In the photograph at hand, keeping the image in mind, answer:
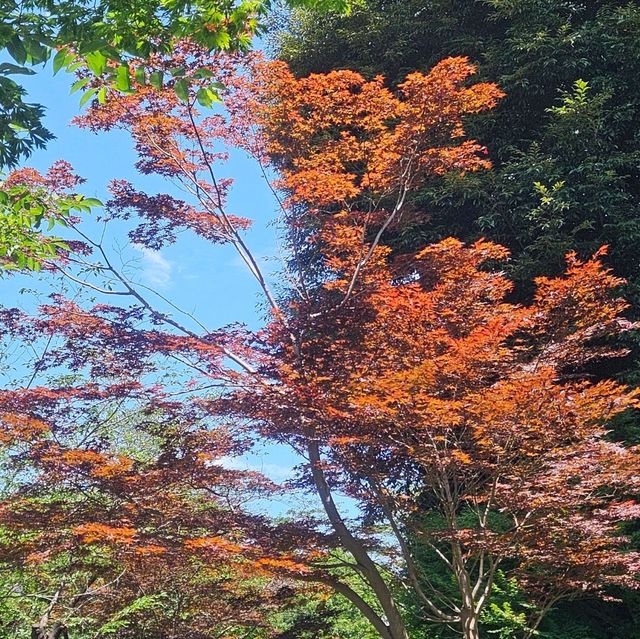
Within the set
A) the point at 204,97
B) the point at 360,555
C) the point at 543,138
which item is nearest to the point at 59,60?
the point at 204,97

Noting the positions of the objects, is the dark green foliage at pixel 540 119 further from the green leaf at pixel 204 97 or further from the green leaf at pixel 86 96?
the green leaf at pixel 86 96

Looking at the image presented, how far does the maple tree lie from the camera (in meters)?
4.20

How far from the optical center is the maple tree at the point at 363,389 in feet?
13.8

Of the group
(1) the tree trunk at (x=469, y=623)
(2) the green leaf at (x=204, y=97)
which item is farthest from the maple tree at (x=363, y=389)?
(2) the green leaf at (x=204, y=97)

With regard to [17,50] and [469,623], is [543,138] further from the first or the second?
[17,50]

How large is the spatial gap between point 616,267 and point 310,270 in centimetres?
384

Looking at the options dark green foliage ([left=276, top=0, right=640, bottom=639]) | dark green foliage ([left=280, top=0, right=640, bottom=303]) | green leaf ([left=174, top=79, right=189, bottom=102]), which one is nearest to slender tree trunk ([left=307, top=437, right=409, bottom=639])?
dark green foliage ([left=276, top=0, right=640, bottom=639])

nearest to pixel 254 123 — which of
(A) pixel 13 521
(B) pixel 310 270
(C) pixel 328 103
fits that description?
(C) pixel 328 103

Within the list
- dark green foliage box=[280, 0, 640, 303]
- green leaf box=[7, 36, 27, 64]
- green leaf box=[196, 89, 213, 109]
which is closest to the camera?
green leaf box=[7, 36, 27, 64]

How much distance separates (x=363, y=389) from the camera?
4.23 metres

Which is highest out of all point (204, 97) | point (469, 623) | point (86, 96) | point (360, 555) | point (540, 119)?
point (540, 119)

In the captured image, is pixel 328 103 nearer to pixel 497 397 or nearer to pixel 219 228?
pixel 219 228

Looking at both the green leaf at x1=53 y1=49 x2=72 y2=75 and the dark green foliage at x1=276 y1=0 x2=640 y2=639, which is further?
the dark green foliage at x1=276 y1=0 x2=640 y2=639

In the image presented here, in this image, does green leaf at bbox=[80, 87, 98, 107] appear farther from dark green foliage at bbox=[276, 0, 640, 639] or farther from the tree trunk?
dark green foliage at bbox=[276, 0, 640, 639]
